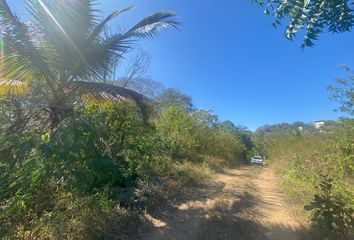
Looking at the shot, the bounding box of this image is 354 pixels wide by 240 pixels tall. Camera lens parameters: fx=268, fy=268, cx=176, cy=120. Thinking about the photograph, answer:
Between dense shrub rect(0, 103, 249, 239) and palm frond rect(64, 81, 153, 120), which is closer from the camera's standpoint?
dense shrub rect(0, 103, 249, 239)

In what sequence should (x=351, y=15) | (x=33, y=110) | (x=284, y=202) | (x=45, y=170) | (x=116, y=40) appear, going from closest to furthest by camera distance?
1. (x=351, y=15)
2. (x=45, y=170)
3. (x=33, y=110)
4. (x=116, y=40)
5. (x=284, y=202)

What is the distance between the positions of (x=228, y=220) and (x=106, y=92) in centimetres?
359

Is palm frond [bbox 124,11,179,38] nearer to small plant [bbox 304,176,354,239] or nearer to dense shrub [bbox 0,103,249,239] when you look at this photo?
dense shrub [bbox 0,103,249,239]

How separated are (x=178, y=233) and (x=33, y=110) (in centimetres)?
394

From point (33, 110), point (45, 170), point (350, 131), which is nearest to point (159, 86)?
point (350, 131)

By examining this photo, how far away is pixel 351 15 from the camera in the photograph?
252 centimetres

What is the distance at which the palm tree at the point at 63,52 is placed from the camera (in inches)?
211

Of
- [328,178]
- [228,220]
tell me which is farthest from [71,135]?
[328,178]

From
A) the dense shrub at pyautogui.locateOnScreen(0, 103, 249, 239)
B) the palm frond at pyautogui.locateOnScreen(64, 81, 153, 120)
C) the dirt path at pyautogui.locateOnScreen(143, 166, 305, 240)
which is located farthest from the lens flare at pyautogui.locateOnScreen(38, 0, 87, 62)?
the dirt path at pyautogui.locateOnScreen(143, 166, 305, 240)

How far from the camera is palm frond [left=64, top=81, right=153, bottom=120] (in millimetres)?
5617

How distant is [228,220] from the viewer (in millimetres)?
5270

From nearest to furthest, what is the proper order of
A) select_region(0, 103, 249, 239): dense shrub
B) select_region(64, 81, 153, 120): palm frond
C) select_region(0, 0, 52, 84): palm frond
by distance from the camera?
select_region(0, 103, 249, 239): dense shrub < select_region(0, 0, 52, 84): palm frond < select_region(64, 81, 153, 120): palm frond

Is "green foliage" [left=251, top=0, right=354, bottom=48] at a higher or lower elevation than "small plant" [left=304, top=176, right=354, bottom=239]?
higher

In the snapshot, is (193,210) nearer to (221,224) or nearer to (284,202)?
(221,224)
